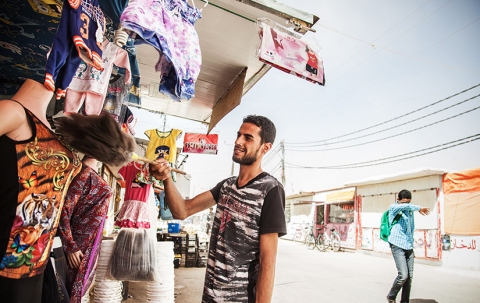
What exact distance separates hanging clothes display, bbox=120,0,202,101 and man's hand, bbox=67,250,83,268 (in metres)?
1.65

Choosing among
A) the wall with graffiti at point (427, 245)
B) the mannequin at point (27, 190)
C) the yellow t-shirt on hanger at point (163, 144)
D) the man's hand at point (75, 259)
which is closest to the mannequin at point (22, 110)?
the mannequin at point (27, 190)

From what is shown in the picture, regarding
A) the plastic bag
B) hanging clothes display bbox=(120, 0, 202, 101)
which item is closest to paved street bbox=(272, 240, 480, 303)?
the plastic bag

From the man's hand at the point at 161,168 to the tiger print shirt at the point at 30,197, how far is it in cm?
56

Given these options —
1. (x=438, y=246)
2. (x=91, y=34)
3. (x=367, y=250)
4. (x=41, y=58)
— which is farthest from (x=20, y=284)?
(x=367, y=250)

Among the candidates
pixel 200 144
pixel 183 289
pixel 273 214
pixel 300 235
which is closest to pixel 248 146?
pixel 273 214

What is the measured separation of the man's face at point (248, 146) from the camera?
7.13 feet

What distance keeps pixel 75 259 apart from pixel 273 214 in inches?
62.9

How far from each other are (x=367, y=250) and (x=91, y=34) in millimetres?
18274

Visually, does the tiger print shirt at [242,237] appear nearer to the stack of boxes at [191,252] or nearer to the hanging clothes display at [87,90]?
the hanging clothes display at [87,90]

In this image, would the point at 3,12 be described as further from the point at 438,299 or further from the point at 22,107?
the point at 438,299

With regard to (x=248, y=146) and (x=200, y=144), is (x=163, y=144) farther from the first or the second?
(x=248, y=146)

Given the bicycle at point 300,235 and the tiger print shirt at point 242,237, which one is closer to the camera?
the tiger print shirt at point 242,237

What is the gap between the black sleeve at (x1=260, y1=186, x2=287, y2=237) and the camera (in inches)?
75.3

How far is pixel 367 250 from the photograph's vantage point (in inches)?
653
